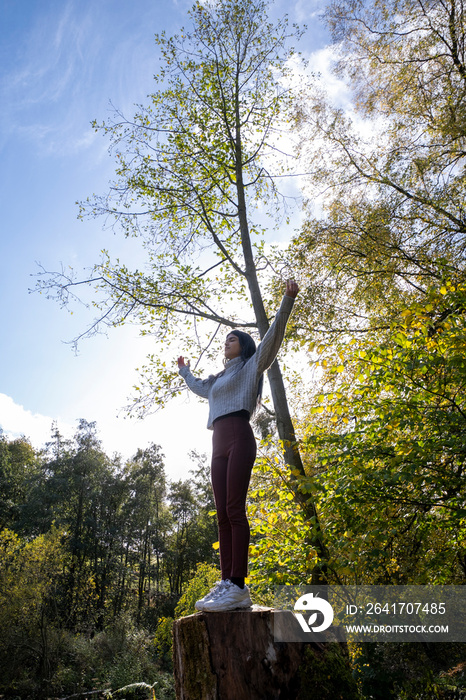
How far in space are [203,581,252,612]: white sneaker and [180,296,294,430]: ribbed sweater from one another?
105cm

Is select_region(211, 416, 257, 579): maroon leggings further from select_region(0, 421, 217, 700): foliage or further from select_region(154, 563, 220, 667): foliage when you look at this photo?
select_region(154, 563, 220, 667): foliage

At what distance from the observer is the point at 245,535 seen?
101 inches

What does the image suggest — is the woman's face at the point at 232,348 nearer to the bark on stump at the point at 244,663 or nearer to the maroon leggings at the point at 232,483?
the maroon leggings at the point at 232,483

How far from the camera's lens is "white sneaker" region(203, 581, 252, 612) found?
2303mm

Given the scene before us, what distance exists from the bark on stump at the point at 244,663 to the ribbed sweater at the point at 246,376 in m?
1.23

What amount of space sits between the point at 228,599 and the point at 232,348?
168cm

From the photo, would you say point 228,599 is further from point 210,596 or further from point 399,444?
point 399,444

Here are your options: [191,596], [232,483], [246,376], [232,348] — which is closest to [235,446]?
[232,483]

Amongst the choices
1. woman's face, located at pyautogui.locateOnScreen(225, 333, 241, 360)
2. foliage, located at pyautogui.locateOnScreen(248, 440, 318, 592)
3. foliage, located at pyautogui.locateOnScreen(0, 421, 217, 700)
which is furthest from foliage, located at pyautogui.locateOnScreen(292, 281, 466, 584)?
foliage, located at pyautogui.locateOnScreen(0, 421, 217, 700)

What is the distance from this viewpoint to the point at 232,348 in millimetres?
3227

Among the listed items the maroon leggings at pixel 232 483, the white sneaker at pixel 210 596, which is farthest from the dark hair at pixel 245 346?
the white sneaker at pixel 210 596

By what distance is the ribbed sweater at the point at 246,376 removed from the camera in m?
2.79

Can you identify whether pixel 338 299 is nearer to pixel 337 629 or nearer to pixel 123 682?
pixel 337 629

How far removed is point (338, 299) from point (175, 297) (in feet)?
9.32
